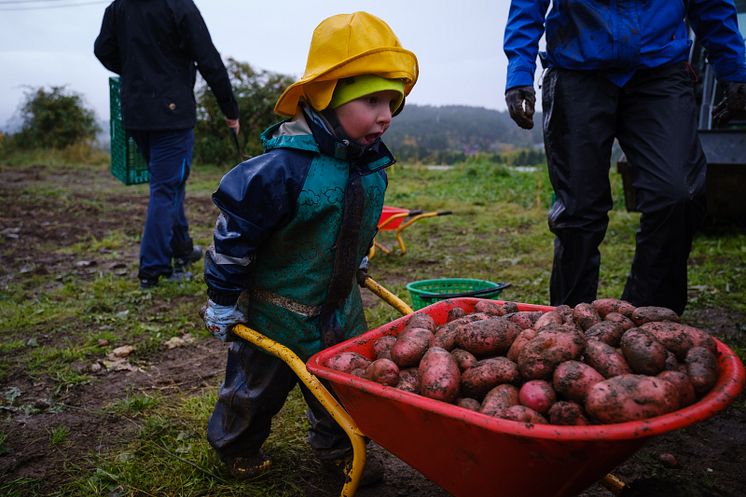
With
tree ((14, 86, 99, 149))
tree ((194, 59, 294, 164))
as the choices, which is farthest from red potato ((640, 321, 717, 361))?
tree ((14, 86, 99, 149))

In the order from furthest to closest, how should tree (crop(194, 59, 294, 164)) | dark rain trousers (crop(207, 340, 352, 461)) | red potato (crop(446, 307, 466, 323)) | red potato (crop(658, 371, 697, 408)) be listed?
1. tree (crop(194, 59, 294, 164))
2. dark rain trousers (crop(207, 340, 352, 461))
3. red potato (crop(446, 307, 466, 323))
4. red potato (crop(658, 371, 697, 408))

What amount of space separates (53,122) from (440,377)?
61.7 feet

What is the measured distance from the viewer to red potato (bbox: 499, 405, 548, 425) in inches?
52.1

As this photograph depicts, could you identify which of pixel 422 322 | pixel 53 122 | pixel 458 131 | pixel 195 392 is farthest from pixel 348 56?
pixel 458 131

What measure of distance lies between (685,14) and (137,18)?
3685 mm

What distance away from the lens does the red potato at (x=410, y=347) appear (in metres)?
1.67

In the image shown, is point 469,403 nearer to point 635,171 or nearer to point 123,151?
point 635,171

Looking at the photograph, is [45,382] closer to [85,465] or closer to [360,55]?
[85,465]

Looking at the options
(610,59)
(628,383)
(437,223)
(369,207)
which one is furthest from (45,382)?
(437,223)

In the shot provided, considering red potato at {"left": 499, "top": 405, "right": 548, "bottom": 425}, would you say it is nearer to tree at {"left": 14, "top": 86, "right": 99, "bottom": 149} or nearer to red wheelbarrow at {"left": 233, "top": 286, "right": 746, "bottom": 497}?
red wheelbarrow at {"left": 233, "top": 286, "right": 746, "bottom": 497}

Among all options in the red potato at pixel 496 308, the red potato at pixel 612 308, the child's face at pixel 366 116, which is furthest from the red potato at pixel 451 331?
the child's face at pixel 366 116

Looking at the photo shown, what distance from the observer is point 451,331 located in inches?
69.3

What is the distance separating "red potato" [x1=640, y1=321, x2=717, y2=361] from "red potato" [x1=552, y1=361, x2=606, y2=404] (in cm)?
23

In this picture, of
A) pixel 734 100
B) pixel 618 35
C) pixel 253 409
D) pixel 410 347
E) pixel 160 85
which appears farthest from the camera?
pixel 160 85
